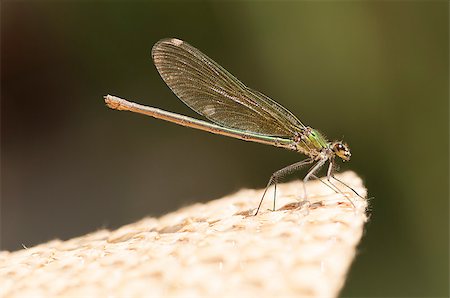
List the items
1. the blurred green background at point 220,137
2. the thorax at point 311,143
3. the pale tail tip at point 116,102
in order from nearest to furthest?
the thorax at point 311,143 → the pale tail tip at point 116,102 → the blurred green background at point 220,137

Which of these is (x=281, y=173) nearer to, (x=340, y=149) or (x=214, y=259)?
(x=340, y=149)

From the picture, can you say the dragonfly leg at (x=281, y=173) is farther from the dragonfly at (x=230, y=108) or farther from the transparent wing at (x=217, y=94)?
the transparent wing at (x=217, y=94)

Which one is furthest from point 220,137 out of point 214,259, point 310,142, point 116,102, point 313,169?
point 214,259

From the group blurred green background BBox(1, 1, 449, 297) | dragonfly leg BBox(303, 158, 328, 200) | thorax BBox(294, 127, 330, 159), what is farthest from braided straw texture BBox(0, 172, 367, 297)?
thorax BBox(294, 127, 330, 159)

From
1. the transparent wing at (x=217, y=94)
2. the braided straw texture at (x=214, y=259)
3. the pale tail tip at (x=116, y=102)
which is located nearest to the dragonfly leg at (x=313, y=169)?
the transparent wing at (x=217, y=94)

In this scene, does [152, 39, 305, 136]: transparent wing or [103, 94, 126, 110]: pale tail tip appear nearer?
[152, 39, 305, 136]: transparent wing

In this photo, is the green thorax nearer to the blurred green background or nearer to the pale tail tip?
the blurred green background
